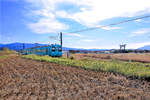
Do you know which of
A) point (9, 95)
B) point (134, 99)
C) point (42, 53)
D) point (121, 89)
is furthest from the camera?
point (42, 53)

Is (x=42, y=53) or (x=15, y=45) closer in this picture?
(x=42, y=53)

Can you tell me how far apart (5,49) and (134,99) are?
49630 mm

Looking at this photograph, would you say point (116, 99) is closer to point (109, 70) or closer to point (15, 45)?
point (109, 70)

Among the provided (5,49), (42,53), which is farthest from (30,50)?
(5,49)

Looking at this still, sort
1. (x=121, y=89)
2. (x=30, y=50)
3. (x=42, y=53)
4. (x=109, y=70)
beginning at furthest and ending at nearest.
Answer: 1. (x=30, y=50)
2. (x=42, y=53)
3. (x=109, y=70)
4. (x=121, y=89)

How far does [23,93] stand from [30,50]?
30.0 m

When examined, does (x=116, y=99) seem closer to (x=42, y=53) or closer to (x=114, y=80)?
A: (x=114, y=80)

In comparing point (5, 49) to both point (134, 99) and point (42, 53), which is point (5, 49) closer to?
point (42, 53)

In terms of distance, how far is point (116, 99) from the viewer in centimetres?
418

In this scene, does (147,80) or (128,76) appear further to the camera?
(128,76)

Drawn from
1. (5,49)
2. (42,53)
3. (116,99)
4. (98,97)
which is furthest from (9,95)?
(5,49)

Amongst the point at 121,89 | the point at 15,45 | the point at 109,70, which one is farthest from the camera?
the point at 15,45

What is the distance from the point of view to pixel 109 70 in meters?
8.84

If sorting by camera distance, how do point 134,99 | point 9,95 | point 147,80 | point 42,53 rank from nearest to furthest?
1. point 134,99
2. point 9,95
3. point 147,80
4. point 42,53
